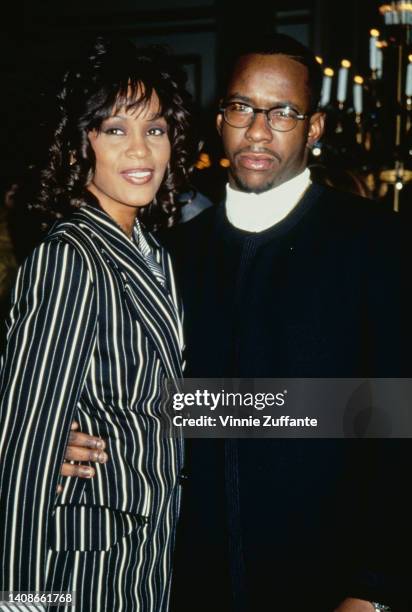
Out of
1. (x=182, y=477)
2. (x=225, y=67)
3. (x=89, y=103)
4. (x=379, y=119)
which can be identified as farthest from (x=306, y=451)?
(x=225, y=67)

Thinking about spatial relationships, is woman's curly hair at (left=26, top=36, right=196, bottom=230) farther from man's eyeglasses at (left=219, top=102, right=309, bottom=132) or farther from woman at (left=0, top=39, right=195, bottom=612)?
man's eyeglasses at (left=219, top=102, right=309, bottom=132)

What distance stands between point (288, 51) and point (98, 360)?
92 centimetres

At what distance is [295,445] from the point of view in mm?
1352

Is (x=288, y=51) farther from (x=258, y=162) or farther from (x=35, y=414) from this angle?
(x=35, y=414)

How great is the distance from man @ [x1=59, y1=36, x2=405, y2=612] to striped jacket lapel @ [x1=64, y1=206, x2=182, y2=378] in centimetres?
14

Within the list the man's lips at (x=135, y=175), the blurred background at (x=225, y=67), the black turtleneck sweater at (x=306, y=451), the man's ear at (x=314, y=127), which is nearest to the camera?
the black turtleneck sweater at (x=306, y=451)

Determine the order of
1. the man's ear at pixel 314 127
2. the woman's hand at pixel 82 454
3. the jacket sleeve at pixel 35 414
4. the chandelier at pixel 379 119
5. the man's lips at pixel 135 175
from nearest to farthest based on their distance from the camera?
the jacket sleeve at pixel 35 414
the woman's hand at pixel 82 454
the man's lips at pixel 135 175
the man's ear at pixel 314 127
the chandelier at pixel 379 119

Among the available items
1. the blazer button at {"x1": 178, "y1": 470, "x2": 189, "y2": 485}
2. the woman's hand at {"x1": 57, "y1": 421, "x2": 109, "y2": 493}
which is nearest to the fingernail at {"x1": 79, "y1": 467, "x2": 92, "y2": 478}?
the woman's hand at {"x1": 57, "y1": 421, "x2": 109, "y2": 493}

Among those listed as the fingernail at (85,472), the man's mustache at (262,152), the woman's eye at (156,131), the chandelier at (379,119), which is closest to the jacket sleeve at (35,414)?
the fingernail at (85,472)

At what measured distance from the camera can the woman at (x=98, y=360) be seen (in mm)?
1091

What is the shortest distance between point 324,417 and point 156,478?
40cm

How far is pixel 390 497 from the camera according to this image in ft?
4.38

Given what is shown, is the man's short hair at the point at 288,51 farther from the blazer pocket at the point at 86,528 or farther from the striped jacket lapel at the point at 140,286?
the blazer pocket at the point at 86,528

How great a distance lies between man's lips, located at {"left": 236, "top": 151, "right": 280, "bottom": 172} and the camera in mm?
1504
